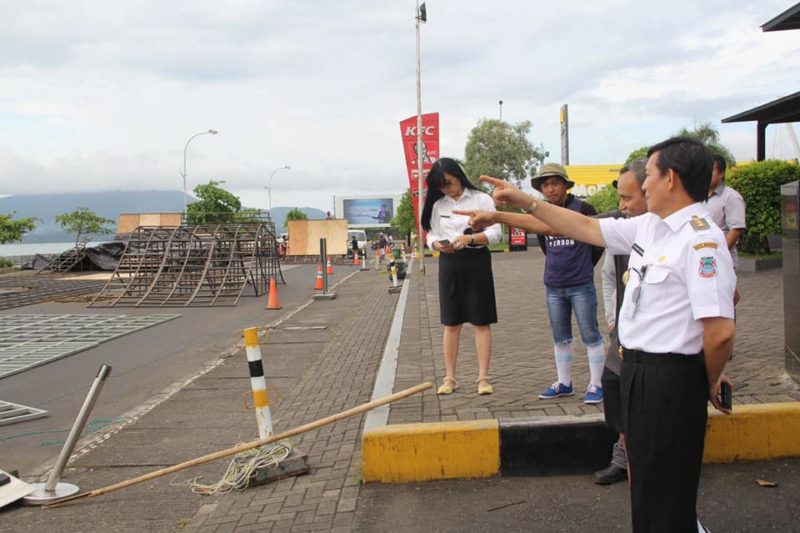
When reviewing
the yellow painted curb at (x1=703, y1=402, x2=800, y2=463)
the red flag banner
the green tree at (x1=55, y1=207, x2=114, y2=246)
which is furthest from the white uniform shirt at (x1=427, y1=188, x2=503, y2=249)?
the green tree at (x1=55, y1=207, x2=114, y2=246)

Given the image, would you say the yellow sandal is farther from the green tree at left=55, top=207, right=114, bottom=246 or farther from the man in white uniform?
the green tree at left=55, top=207, right=114, bottom=246

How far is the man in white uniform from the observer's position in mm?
2258

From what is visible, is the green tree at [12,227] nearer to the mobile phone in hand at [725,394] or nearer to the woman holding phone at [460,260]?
the woman holding phone at [460,260]

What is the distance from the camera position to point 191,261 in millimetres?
19938

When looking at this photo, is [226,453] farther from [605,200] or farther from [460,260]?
[605,200]

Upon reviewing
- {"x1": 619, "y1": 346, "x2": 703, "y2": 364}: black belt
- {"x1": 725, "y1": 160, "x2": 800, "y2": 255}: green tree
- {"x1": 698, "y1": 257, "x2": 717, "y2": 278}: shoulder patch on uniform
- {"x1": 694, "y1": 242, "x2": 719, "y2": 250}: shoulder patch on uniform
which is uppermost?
{"x1": 725, "y1": 160, "x2": 800, "y2": 255}: green tree

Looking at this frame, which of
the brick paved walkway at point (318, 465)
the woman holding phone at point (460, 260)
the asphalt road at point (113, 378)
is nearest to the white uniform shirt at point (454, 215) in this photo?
the woman holding phone at point (460, 260)

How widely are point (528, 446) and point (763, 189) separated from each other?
1351 cm

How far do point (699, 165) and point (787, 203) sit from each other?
329 centimetres

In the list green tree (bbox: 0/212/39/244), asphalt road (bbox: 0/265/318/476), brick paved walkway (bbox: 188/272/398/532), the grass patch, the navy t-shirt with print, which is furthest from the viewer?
green tree (bbox: 0/212/39/244)

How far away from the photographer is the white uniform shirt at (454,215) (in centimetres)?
516

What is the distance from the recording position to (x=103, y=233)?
147ft

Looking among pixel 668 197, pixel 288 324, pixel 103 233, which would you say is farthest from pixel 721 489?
pixel 103 233

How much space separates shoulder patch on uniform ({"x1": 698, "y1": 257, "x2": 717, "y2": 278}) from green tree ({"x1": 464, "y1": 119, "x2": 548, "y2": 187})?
52.8m
